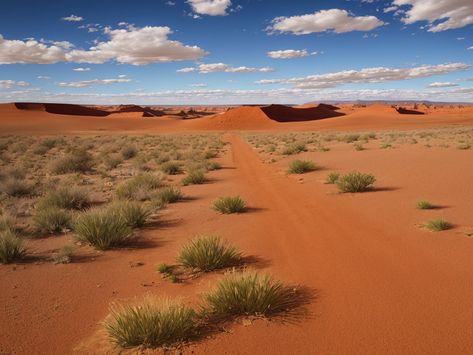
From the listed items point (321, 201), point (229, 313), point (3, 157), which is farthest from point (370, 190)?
point (3, 157)

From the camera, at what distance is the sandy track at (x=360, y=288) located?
148 inches

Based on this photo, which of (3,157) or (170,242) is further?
(3,157)

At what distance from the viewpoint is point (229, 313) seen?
430 cm

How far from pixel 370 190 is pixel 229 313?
26.0ft

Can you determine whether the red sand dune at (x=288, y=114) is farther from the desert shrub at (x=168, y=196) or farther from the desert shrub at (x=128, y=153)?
the desert shrub at (x=168, y=196)

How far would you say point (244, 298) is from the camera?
4266mm

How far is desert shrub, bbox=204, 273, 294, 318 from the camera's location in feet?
14.0

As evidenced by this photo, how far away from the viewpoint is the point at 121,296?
16.6 feet

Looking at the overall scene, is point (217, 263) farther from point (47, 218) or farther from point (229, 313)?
point (47, 218)

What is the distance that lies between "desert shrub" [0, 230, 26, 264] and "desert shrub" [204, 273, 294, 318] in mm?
3855

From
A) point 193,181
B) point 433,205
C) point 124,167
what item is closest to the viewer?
point 433,205

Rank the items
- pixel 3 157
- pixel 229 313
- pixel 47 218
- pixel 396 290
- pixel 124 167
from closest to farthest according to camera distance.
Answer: pixel 229 313
pixel 396 290
pixel 47 218
pixel 124 167
pixel 3 157

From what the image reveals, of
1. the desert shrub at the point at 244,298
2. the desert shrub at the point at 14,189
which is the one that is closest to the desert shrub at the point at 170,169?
the desert shrub at the point at 14,189

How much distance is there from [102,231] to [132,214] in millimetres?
1212
